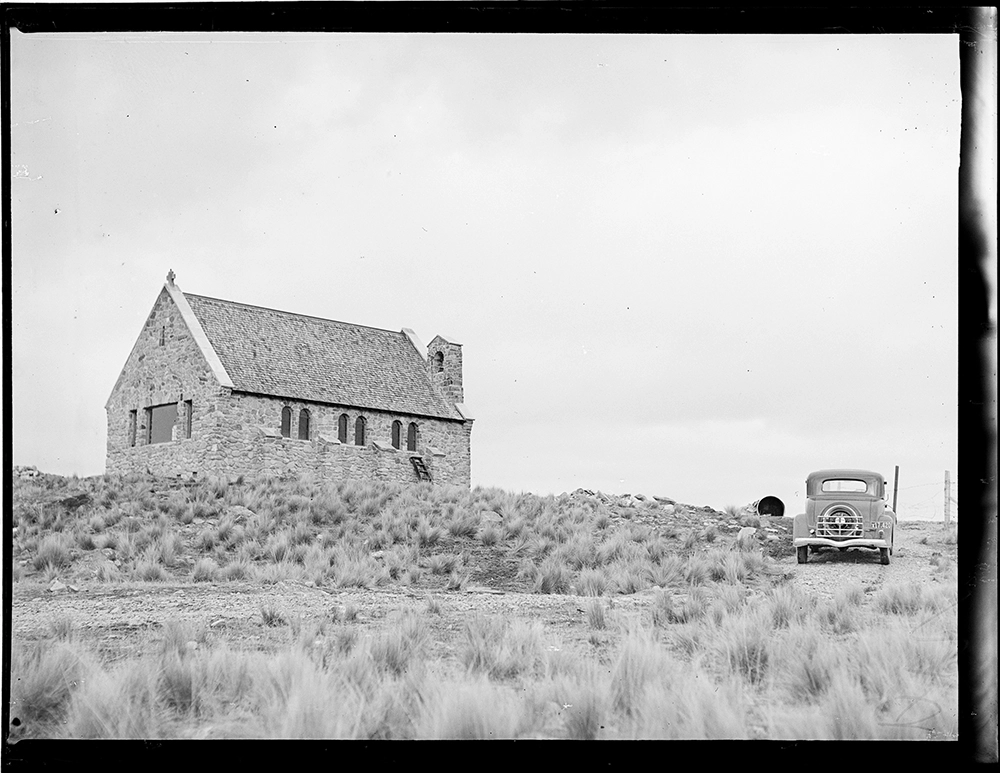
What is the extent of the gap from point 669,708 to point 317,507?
30.5 ft

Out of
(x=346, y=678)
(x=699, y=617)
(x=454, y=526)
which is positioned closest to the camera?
(x=346, y=678)

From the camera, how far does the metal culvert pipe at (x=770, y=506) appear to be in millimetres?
13664

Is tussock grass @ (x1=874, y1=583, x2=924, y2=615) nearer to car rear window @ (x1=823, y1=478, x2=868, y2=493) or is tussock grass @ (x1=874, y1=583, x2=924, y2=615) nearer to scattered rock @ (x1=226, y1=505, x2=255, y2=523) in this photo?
car rear window @ (x1=823, y1=478, x2=868, y2=493)

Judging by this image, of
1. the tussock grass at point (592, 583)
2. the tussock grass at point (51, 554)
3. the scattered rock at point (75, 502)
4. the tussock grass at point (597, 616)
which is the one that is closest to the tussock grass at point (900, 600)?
the tussock grass at point (597, 616)

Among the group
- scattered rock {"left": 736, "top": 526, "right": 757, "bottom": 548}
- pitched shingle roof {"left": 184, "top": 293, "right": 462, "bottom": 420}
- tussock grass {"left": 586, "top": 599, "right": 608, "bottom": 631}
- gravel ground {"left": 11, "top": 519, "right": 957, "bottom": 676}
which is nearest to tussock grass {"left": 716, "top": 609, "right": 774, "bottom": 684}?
gravel ground {"left": 11, "top": 519, "right": 957, "bottom": 676}

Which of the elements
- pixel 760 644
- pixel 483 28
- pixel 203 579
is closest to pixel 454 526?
pixel 203 579

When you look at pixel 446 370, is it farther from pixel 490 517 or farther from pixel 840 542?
pixel 840 542

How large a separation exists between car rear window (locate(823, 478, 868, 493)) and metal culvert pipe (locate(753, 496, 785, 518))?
165 inches

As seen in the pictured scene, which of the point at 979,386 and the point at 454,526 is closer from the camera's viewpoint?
the point at 979,386

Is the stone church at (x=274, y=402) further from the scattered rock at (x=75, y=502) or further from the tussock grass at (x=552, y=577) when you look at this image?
the tussock grass at (x=552, y=577)

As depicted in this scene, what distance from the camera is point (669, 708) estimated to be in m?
4.48

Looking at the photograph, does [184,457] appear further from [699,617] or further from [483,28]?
[483,28]

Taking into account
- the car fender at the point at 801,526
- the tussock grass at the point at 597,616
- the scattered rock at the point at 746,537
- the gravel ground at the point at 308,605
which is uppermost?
the car fender at the point at 801,526

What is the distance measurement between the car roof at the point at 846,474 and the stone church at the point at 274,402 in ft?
30.3
